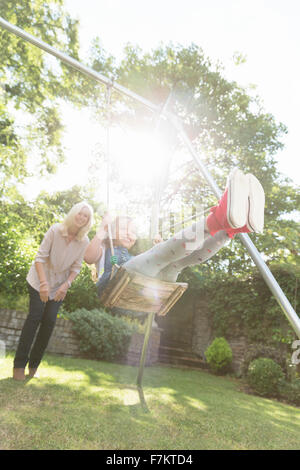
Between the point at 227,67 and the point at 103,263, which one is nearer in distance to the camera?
the point at 103,263

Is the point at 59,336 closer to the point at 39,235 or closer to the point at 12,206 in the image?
the point at 39,235

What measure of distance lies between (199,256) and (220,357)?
6601 mm

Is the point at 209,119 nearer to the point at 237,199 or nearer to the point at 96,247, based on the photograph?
the point at 96,247

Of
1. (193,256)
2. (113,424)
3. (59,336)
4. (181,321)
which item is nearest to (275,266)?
(181,321)

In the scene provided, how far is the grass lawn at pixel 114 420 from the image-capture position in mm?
1843

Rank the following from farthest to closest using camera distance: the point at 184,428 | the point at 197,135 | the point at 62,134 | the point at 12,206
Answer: the point at 197,135 → the point at 12,206 → the point at 62,134 → the point at 184,428

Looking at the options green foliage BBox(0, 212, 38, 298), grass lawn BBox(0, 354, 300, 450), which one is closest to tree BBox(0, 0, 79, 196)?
green foliage BBox(0, 212, 38, 298)

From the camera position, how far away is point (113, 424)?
85.7 inches

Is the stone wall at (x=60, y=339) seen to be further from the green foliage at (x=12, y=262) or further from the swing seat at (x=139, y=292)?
the swing seat at (x=139, y=292)

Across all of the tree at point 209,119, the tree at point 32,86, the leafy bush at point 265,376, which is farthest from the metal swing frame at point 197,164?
the tree at point 209,119

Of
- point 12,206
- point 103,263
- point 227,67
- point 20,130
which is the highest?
point 227,67

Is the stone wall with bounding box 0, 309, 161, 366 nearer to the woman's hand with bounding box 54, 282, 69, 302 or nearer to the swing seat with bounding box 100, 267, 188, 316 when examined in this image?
the woman's hand with bounding box 54, 282, 69, 302

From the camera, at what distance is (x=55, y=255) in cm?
294

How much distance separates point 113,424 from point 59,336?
3.71m
